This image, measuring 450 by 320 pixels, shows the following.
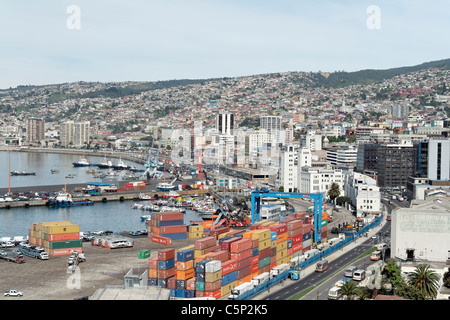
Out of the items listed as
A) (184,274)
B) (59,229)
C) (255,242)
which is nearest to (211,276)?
(184,274)

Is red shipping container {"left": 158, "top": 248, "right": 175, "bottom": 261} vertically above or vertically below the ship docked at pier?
above

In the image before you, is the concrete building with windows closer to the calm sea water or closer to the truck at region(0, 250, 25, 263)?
the truck at region(0, 250, 25, 263)

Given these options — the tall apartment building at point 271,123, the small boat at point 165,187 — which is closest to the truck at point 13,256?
the small boat at point 165,187

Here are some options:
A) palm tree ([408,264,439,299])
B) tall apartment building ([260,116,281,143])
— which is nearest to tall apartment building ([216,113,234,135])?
tall apartment building ([260,116,281,143])

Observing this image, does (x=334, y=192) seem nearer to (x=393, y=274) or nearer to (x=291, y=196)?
(x=291, y=196)

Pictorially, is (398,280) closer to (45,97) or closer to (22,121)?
(22,121)
